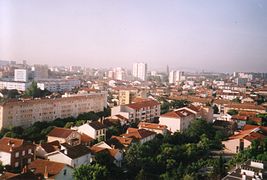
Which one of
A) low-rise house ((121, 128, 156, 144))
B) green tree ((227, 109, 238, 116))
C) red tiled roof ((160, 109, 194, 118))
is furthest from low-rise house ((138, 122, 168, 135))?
green tree ((227, 109, 238, 116))

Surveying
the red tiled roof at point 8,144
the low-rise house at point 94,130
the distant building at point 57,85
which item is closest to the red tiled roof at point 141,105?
the low-rise house at point 94,130

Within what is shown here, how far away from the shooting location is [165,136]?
211 inches

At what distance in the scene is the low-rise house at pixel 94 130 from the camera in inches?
206

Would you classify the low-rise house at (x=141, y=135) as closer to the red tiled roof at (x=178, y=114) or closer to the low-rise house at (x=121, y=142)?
the low-rise house at (x=121, y=142)

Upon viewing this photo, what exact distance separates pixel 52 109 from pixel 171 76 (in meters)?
18.6

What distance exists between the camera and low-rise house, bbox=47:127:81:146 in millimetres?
4691

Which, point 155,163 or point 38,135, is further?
point 38,135

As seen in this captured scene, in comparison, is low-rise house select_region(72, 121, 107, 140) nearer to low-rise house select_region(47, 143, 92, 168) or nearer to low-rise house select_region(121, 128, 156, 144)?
low-rise house select_region(121, 128, 156, 144)

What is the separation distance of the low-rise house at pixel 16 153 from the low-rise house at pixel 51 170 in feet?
1.76

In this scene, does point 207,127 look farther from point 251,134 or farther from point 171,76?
point 171,76

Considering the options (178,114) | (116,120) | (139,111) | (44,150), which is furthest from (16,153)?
(139,111)

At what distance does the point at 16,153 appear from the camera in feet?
12.7

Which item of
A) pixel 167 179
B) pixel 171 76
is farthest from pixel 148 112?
pixel 171 76

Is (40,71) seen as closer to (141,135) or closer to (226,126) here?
(226,126)
